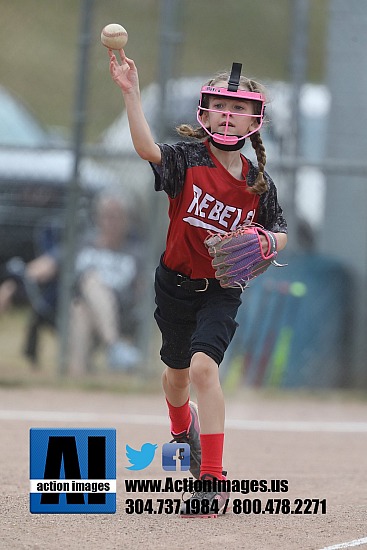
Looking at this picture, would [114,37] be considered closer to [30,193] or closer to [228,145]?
[228,145]

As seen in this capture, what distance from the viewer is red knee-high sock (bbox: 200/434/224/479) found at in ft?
15.6

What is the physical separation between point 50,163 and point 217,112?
23.4 ft

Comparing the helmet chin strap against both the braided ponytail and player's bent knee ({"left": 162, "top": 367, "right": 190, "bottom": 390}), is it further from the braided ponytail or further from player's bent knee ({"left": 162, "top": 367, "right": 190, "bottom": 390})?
player's bent knee ({"left": 162, "top": 367, "right": 190, "bottom": 390})

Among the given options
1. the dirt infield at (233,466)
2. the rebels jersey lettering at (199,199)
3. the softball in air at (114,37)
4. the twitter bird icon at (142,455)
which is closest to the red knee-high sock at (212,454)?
the dirt infield at (233,466)

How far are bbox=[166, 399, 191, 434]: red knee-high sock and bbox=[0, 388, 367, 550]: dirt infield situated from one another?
0.36 meters

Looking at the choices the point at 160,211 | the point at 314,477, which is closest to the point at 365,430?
the point at 314,477

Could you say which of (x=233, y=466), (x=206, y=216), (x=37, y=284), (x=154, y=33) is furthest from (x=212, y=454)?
(x=154, y=33)

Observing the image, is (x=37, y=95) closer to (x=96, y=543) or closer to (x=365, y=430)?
(x=365, y=430)

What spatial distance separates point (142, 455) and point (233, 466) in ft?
3.80

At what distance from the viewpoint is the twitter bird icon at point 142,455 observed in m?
5.11

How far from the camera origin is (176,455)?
16.8ft

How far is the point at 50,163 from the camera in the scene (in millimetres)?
11883

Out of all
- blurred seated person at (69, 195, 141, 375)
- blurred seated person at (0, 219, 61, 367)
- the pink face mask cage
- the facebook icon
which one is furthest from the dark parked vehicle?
the facebook icon

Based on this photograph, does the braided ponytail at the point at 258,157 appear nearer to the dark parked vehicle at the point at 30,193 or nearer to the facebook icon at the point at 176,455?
the facebook icon at the point at 176,455
